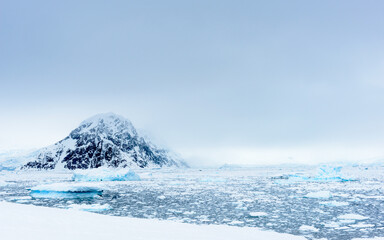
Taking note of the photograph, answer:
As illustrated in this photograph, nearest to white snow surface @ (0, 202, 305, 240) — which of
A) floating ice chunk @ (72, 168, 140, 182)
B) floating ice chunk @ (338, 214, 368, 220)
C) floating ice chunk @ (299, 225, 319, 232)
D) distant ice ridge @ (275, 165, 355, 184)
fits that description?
floating ice chunk @ (299, 225, 319, 232)

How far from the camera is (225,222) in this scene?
11867 mm

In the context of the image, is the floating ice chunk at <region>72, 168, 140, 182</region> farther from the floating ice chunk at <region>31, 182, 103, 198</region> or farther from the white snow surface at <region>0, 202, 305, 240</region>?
the white snow surface at <region>0, 202, 305, 240</region>

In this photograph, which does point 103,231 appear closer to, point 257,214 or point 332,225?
point 332,225

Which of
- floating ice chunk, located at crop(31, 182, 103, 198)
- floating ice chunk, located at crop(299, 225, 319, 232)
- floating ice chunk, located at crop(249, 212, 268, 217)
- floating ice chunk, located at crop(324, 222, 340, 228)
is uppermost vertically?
floating ice chunk, located at crop(31, 182, 103, 198)

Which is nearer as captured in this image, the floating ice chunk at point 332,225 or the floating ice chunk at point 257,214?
the floating ice chunk at point 332,225

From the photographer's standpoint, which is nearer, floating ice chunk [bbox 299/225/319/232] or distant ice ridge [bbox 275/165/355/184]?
floating ice chunk [bbox 299/225/319/232]

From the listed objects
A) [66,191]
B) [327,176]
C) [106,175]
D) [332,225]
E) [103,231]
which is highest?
[103,231]

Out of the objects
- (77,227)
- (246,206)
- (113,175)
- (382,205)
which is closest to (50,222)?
(77,227)

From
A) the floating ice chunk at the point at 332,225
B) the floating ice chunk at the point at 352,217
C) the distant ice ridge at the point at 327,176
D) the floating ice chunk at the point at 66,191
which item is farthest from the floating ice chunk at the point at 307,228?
the distant ice ridge at the point at 327,176

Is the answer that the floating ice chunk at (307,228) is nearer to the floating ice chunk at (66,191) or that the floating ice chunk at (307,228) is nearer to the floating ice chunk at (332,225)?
the floating ice chunk at (332,225)

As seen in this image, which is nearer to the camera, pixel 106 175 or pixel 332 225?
pixel 332 225

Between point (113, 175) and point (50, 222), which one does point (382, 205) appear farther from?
point (113, 175)

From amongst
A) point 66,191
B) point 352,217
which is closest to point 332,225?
point 352,217

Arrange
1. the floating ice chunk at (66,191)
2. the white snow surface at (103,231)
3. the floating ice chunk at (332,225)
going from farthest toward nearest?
the floating ice chunk at (66,191) < the floating ice chunk at (332,225) < the white snow surface at (103,231)
